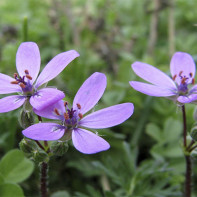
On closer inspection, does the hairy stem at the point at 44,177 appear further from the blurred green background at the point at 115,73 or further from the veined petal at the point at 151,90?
the veined petal at the point at 151,90

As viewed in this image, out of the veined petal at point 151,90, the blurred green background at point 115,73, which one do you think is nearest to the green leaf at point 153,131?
the blurred green background at point 115,73

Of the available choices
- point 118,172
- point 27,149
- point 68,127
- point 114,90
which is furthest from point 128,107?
point 114,90

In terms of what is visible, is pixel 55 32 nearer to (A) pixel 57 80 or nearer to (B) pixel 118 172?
(A) pixel 57 80

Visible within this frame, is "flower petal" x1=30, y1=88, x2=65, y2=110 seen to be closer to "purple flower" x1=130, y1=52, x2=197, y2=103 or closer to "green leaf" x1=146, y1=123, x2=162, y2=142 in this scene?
"purple flower" x1=130, y1=52, x2=197, y2=103

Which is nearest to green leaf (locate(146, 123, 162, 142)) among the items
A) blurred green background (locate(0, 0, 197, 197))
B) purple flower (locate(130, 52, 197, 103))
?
blurred green background (locate(0, 0, 197, 197))

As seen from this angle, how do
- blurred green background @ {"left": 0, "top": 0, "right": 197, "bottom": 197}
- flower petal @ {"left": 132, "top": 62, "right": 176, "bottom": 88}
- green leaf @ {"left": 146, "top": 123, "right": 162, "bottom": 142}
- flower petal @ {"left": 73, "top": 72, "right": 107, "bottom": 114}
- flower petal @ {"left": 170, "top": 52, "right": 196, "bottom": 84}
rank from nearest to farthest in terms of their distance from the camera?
flower petal @ {"left": 73, "top": 72, "right": 107, "bottom": 114}
flower petal @ {"left": 132, "top": 62, "right": 176, "bottom": 88}
flower petal @ {"left": 170, "top": 52, "right": 196, "bottom": 84}
blurred green background @ {"left": 0, "top": 0, "right": 197, "bottom": 197}
green leaf @ {"left": 146, "top": 123, "right": 162, "bottom": 142}

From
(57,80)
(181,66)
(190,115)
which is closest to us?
(181,66)
